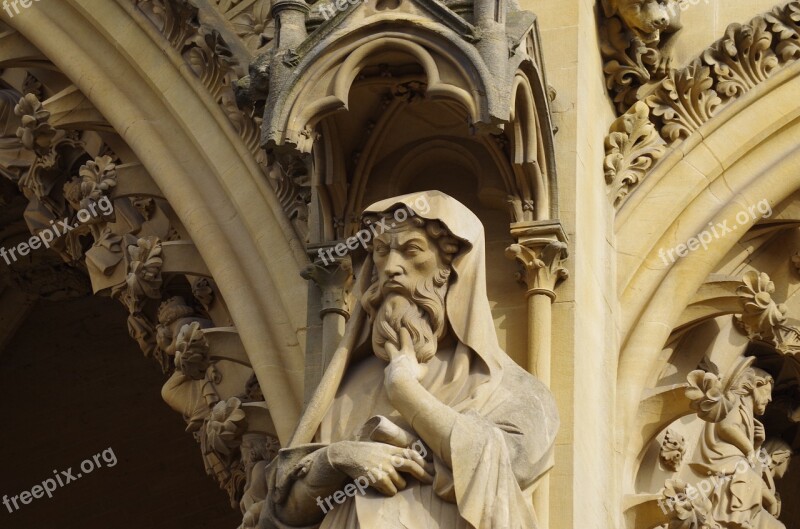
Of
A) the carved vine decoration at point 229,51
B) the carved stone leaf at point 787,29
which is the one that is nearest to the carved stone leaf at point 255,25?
the carved vine decoration at point 229,51

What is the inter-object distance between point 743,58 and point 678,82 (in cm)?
28

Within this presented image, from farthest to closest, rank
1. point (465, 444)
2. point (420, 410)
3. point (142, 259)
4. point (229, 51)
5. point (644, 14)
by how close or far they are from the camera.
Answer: point (142, 259) → point (229, 51) → point (644, 14) → point (420, 410) → point (465, 444)

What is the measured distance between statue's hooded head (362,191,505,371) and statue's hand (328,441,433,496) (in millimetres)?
420

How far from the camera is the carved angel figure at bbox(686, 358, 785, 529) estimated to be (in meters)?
10.1

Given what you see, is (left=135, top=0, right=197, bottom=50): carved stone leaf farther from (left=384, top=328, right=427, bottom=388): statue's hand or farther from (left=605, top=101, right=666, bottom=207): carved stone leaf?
(left=384, top=328, right=427, bottom=388): statue's hand

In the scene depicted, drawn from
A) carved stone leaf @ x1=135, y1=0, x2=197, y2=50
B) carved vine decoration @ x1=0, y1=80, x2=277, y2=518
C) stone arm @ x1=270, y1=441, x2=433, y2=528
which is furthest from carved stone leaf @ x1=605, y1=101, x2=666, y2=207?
stone arm @ x1=270, y1=441, x2=433, y2=528

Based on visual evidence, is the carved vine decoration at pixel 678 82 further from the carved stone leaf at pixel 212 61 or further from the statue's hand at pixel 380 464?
the statue's hand at pixel 380 464

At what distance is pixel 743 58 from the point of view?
10.4 m

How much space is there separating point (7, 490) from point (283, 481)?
6446 mm

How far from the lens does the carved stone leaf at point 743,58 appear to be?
34.2 feet

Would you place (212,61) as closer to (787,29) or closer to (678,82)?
(678,82)

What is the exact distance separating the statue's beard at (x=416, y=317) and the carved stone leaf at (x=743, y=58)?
214 cm

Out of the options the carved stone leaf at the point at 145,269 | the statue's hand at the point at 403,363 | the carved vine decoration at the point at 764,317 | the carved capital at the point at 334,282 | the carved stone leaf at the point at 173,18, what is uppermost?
the carved stone leaf at the point at 173,18

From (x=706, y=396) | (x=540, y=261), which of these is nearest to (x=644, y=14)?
(x=540, y=261)
